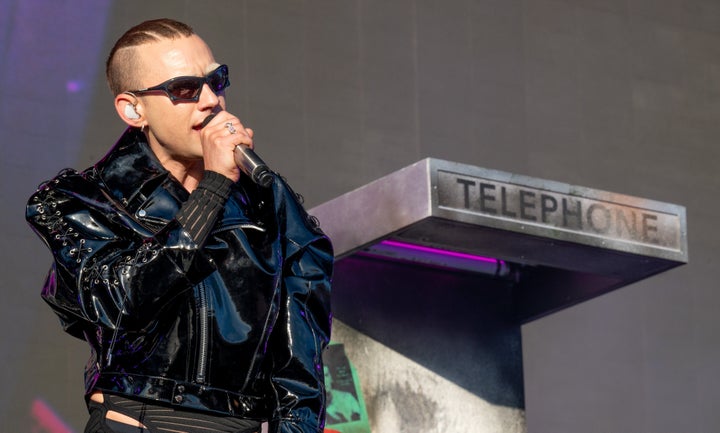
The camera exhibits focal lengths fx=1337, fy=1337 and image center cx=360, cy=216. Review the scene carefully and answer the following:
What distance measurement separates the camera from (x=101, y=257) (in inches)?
92.0

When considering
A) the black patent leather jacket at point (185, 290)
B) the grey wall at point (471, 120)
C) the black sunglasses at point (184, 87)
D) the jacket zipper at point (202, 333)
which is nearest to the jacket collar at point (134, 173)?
the black patent leather jacket at point (185, 290)

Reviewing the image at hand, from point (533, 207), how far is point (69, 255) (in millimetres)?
2858

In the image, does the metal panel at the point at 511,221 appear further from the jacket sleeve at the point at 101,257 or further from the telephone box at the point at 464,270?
the jacket sleeve at the point at 101,257

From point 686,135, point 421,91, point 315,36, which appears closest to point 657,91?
point 686,135

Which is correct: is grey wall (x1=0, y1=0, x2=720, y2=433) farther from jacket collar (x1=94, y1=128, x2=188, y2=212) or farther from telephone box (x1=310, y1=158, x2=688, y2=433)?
jacket collar (x1=94, y1=128, x2=188, y2=212)

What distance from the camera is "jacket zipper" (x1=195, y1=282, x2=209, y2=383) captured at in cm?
230

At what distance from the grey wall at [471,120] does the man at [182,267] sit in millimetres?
3101

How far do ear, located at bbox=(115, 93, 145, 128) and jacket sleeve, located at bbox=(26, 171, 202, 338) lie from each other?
14 centimetres

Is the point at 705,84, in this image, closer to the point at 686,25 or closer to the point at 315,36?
the point at 686,25

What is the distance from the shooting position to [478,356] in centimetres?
569

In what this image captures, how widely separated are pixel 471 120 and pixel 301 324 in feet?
14.9

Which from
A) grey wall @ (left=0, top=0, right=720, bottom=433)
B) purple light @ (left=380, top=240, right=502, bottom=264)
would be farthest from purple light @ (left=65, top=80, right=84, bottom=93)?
purple light @ (left=380, top=240, right=502, bottom=264)

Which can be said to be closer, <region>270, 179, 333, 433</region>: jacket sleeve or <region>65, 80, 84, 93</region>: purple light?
<region>270, 179, 333, 433</region>: jacket sleeve

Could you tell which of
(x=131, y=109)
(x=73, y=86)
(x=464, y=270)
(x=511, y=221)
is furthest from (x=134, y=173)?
(x=73, y=86)
